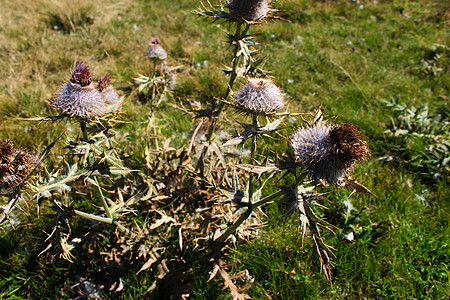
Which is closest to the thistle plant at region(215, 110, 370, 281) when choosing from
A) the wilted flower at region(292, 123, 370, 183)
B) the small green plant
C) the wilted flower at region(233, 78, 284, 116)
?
the wilted flower at region(292, 123, 370, 183)

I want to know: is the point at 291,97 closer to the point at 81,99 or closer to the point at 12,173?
the point at 81,99

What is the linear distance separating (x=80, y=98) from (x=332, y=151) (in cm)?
171

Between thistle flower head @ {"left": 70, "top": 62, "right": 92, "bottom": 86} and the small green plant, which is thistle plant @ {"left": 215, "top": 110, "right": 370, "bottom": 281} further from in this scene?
the small green plant

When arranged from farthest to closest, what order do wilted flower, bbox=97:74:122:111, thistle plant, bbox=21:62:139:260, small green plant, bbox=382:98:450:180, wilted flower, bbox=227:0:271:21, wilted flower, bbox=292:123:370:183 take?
1. small green plant, bbox=382:98:450:180
2. wilted flower, bbox=227:0:271:21
3. wilted flower, bbox=97:74:122:111
4. thistle plant, bbox=21:62:139:260
5. wilted flower, bbox=292:123:370:183

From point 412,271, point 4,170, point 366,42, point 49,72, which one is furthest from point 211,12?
point 366,42

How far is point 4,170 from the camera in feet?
6.20

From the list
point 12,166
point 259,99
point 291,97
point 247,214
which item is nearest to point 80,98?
point 12,166

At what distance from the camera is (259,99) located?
2.12m

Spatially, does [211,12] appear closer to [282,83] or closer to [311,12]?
[282,83]

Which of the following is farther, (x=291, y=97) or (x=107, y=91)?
(x=291, y=97)

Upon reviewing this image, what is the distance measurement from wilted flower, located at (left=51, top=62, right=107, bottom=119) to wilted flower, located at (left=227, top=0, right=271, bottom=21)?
127 centimetres

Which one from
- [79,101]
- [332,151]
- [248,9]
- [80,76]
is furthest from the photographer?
[248,9]

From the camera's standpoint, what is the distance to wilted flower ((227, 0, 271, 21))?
2.39 m

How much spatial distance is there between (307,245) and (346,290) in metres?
0.50
